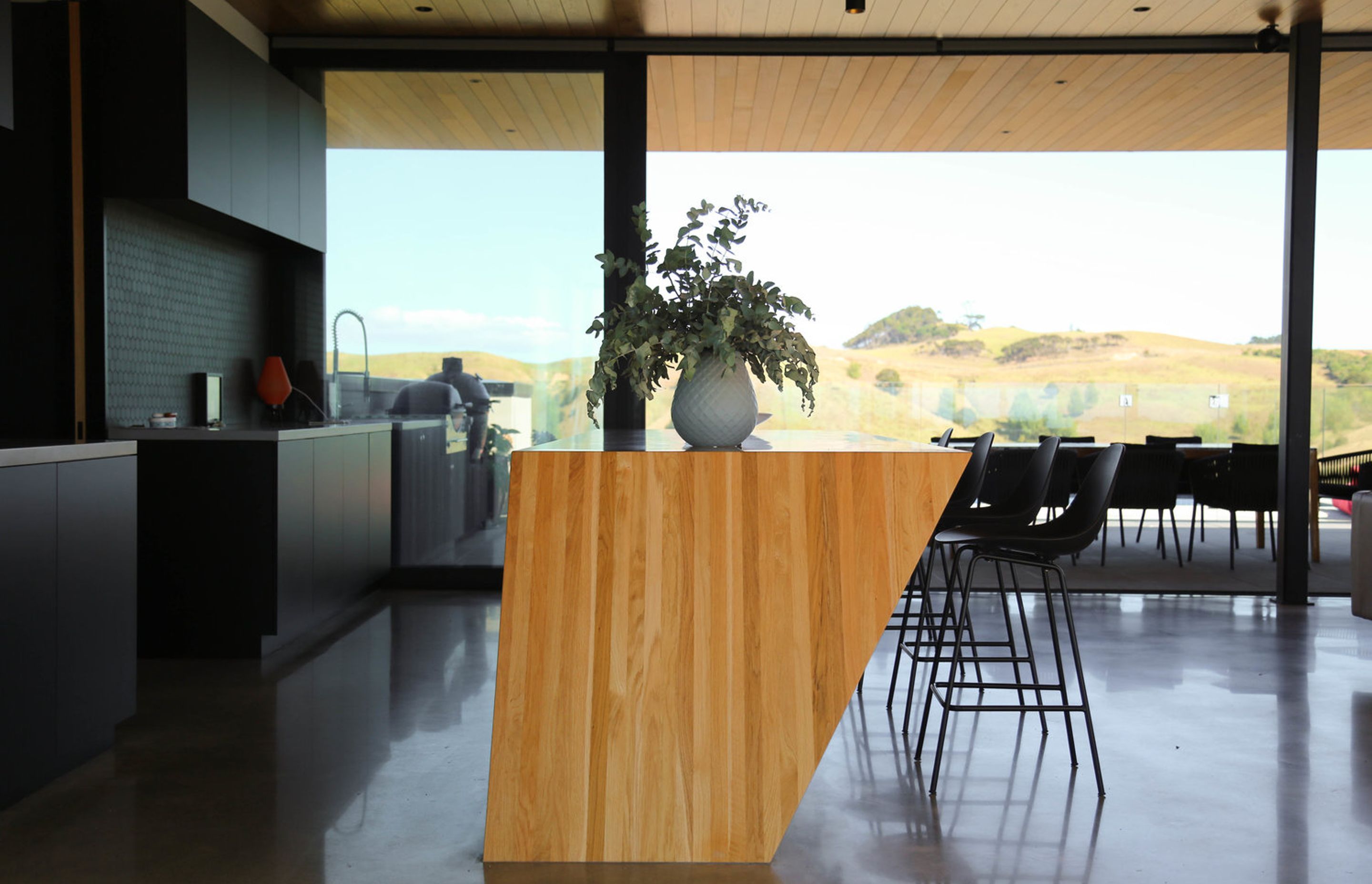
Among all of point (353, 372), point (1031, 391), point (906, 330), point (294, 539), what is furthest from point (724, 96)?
point (906, 330)

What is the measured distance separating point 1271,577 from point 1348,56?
2.94m

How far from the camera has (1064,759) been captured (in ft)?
9.95

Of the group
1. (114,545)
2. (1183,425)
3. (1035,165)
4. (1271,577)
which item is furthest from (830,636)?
(1035,165)

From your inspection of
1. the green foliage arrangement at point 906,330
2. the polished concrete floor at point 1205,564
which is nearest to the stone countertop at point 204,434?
the polished concrete floor at point 1205,564

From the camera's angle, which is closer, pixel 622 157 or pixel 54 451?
pixel 54 451

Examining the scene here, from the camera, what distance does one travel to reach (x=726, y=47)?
5504 mm

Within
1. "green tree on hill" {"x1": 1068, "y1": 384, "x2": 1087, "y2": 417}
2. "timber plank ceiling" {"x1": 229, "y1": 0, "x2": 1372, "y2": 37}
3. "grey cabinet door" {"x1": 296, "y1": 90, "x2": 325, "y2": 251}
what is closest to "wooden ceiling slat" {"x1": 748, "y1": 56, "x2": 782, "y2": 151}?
"timber plank ceiling" {"x1": 229, "y1": 0, "x2": 1372, "y2": 37}

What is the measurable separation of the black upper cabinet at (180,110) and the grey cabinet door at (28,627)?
5.70 ft

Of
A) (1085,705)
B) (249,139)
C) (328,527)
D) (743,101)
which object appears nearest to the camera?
(1085,705)

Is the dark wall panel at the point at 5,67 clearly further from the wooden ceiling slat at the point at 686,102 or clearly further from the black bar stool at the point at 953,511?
the wooden ceiling slat at the point at 686,102

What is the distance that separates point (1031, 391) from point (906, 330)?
10.5m

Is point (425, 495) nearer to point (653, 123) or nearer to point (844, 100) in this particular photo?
point (653, 123)

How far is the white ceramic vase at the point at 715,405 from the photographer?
2533 mm

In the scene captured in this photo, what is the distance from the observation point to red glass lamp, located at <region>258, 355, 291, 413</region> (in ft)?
17.1
